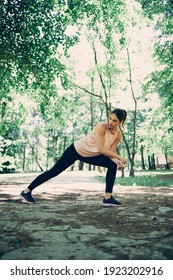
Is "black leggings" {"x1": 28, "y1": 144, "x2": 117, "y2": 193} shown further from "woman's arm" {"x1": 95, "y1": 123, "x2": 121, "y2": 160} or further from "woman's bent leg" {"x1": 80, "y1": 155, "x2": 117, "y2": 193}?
"woman's arm" {"x1": 95, "y1": 123, "x2": 121, "y2": 160}

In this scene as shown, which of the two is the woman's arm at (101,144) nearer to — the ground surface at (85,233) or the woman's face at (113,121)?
the woman's face at (113,121)

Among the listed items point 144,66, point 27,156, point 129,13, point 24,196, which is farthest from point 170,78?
point 27,156

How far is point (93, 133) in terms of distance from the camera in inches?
181

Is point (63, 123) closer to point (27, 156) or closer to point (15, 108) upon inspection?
point (15, 108)

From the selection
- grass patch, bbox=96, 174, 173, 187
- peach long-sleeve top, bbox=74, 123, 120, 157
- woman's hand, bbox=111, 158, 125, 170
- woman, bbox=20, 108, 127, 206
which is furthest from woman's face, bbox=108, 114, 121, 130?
grass patch, bbox=96, 174, 173, 187

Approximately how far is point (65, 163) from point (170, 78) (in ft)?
31.3

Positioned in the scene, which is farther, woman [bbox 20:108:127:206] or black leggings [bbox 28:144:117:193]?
black leggings [bbox 28:144:117:193]

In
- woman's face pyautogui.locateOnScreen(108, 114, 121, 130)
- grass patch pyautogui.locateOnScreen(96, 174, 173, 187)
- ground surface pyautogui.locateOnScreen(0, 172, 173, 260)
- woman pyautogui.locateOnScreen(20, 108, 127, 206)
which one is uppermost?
woman's face pyautogui.locateOnScreen(108, 114, 121, 130)

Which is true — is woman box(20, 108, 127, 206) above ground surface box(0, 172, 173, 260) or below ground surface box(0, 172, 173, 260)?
above

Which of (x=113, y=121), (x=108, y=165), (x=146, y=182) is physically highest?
(x=113, y=121)

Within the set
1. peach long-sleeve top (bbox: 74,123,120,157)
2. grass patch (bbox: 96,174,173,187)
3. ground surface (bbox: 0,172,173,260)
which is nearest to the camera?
ground surface (bbox: 0,172,173,260)

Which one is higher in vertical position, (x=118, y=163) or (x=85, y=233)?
(x=118, y=163)

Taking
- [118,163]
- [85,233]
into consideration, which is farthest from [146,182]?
[85,233]

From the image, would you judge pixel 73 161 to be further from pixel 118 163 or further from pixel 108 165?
pixel 118 163
